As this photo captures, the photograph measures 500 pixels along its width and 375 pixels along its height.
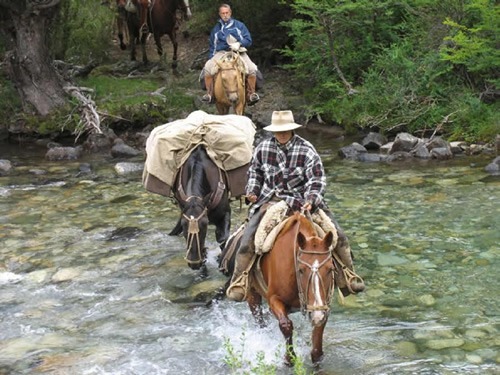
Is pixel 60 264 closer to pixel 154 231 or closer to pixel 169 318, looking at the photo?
pixel 154 231

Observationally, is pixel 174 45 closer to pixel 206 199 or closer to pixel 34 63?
pixel 34 63

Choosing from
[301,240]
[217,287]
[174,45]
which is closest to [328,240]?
[301,240]

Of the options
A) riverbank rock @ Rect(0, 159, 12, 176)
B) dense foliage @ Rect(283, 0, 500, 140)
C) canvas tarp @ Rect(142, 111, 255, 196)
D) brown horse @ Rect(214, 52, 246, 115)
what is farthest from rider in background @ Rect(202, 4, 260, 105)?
canvas tarp @ Rect(142, 111, 255, 196)

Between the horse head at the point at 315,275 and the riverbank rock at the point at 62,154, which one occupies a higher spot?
the horse head at the point at 315,275

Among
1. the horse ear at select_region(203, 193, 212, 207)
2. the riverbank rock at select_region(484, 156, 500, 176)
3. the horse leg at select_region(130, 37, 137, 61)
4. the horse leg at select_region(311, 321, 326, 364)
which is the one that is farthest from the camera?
the horse leg at select_region(130, 37, 137, 61)

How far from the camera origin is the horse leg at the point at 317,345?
5.88 m

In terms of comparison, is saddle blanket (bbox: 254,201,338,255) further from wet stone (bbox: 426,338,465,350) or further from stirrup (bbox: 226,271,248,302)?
wet stone (bbox: 426,338,465,350)

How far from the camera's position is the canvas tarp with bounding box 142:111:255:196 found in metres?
8.43

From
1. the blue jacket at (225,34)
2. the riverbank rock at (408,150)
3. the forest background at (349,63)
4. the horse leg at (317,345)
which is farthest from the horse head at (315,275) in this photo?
the forest background at (349,63)

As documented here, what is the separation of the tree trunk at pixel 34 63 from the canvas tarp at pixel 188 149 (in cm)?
1084

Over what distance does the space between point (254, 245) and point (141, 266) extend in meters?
3.37

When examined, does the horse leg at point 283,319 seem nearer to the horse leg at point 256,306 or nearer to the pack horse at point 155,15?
the horse leg at point 256,306

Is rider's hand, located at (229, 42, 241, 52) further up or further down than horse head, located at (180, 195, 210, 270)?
further up

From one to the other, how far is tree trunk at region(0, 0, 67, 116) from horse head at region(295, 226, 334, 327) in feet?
47.5
